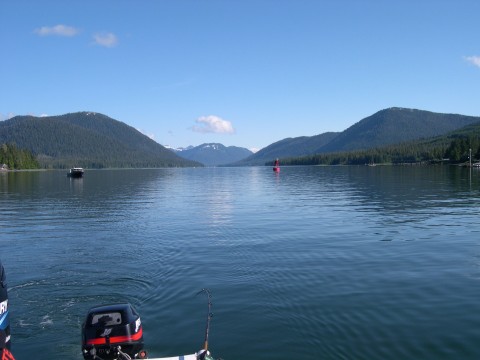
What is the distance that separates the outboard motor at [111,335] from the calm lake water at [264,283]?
2.17 m

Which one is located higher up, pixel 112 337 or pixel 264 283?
pixel 112 337

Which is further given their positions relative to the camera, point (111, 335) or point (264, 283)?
point (264, 283)

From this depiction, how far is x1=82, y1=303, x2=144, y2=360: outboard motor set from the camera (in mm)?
13219

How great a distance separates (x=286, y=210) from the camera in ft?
182

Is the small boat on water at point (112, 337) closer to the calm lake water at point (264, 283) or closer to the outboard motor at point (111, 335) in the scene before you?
the outboard motor at point (111, 335)

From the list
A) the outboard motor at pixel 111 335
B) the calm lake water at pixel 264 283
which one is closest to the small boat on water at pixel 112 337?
the outboard motor at pixel 111 335

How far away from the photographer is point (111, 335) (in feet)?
43.8

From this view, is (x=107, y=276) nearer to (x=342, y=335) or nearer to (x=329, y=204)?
(x=342, y=335)

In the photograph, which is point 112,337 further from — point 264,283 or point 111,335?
point 264,283

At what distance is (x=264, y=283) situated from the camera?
2305cm

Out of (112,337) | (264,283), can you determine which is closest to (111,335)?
(112,337)

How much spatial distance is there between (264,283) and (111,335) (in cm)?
1103

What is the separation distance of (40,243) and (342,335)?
90.6ft

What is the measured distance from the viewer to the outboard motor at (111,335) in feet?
43.4
